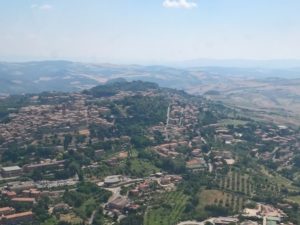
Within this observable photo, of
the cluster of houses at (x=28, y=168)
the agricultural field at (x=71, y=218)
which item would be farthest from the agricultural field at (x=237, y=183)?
the cluster of houses at (x=28, y=168)

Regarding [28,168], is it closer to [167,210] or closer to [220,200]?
[167,210]

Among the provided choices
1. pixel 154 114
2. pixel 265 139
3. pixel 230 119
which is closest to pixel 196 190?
pixel 265 139

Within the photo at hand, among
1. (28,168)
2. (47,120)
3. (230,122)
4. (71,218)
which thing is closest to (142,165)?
(28,168)

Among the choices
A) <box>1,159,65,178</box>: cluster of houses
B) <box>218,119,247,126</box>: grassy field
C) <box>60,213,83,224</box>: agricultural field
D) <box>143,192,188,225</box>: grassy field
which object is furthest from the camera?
<box>218,119,247,126</box>: grassy field

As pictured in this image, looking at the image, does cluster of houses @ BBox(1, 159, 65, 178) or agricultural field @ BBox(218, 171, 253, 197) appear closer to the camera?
agricultural field @ BBox(218, 171, 253, 197)

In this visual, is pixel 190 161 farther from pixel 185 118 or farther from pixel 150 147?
pixel 185 118

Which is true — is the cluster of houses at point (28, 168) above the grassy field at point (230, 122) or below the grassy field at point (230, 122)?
below

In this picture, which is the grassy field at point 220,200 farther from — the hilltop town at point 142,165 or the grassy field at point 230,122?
the grassy field at point 230,122

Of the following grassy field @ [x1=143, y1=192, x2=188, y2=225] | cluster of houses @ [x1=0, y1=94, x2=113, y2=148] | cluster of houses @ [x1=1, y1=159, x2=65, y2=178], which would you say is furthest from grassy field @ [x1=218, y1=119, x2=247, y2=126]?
grassy field @ [x1=143, y1=192, x2=188, y2=225]

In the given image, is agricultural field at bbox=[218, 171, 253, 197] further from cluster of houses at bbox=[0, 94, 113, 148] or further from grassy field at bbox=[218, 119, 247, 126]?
grassy field at bbox=[218, 119, 247, 126]
